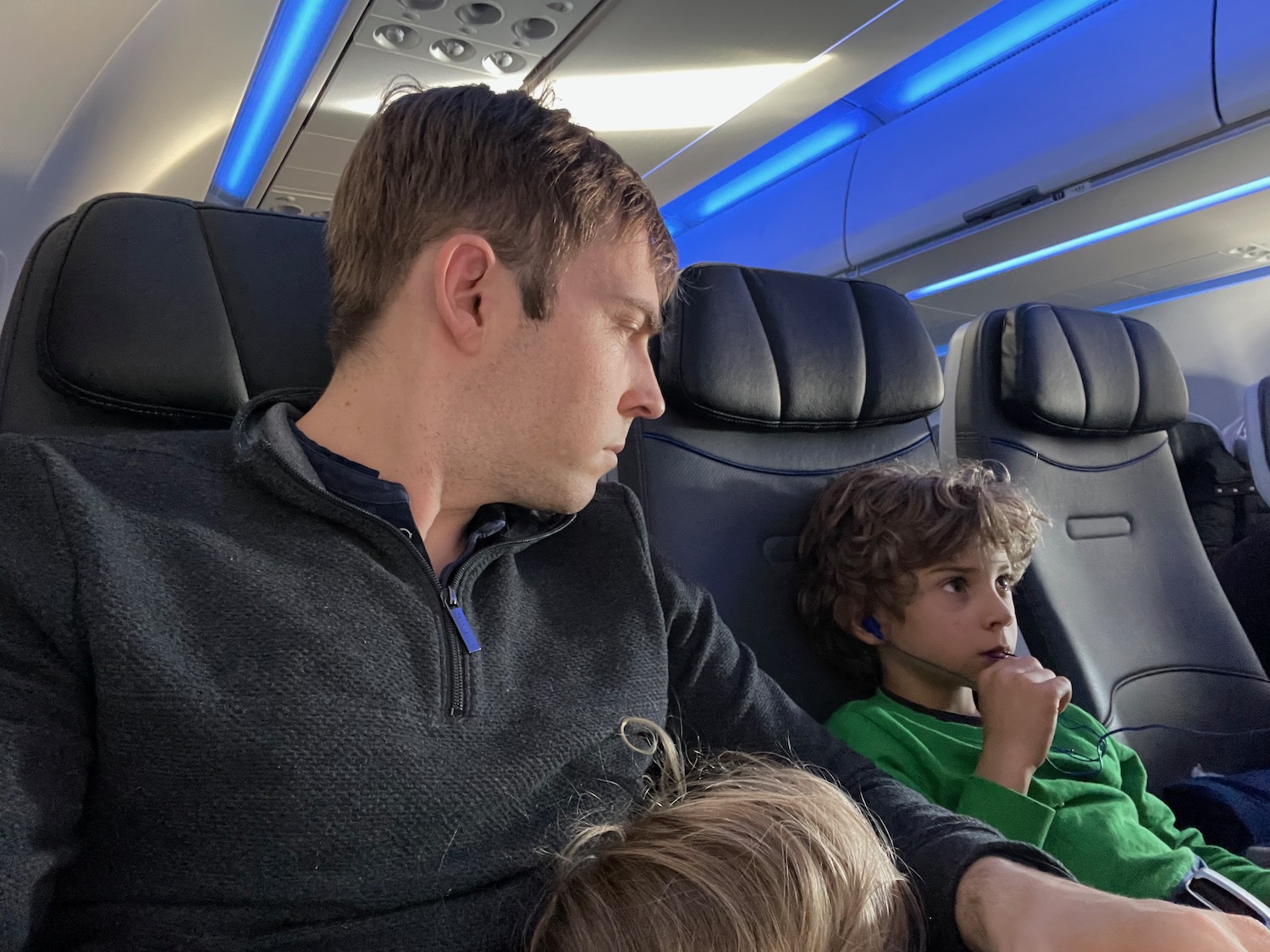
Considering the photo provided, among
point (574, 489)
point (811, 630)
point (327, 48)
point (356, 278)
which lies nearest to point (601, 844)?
point (574, 489)

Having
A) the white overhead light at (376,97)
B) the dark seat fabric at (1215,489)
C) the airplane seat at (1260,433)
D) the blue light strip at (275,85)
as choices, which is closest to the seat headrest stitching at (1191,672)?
the airplane seat at (1260,433)

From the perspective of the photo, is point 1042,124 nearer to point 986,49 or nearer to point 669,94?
point 986,49

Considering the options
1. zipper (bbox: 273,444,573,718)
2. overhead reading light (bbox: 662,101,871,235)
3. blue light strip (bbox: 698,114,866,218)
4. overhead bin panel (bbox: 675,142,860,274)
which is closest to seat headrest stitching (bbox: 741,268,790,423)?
zipper (bbox: 273,444,573,718)

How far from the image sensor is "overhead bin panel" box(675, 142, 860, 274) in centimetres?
514

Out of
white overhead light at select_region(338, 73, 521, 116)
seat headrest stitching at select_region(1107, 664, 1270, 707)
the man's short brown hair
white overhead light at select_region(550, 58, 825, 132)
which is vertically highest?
white overhead light at select_region(550, 58, 825, 132)

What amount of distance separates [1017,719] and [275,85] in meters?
3.89

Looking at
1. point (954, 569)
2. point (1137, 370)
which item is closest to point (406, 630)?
point (954, 569)

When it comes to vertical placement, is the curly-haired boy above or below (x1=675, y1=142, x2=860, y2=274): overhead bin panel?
below

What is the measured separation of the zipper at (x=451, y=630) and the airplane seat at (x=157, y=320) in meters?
0.30

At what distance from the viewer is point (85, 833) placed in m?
0.83

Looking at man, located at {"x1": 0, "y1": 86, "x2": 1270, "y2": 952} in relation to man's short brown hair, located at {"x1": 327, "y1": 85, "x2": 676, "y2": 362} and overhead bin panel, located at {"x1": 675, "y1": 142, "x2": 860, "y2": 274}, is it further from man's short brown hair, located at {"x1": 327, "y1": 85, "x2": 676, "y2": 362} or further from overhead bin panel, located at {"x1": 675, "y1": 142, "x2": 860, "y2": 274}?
overhead bin panel, located at {"x1": 675, "y1": 142, "x2": 860, "y2": 274}

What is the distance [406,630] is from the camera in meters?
0.95

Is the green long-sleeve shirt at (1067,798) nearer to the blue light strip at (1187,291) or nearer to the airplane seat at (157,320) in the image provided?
the airplane seat at (157,320)

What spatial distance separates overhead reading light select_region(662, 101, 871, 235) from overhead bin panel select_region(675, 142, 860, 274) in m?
0.08
